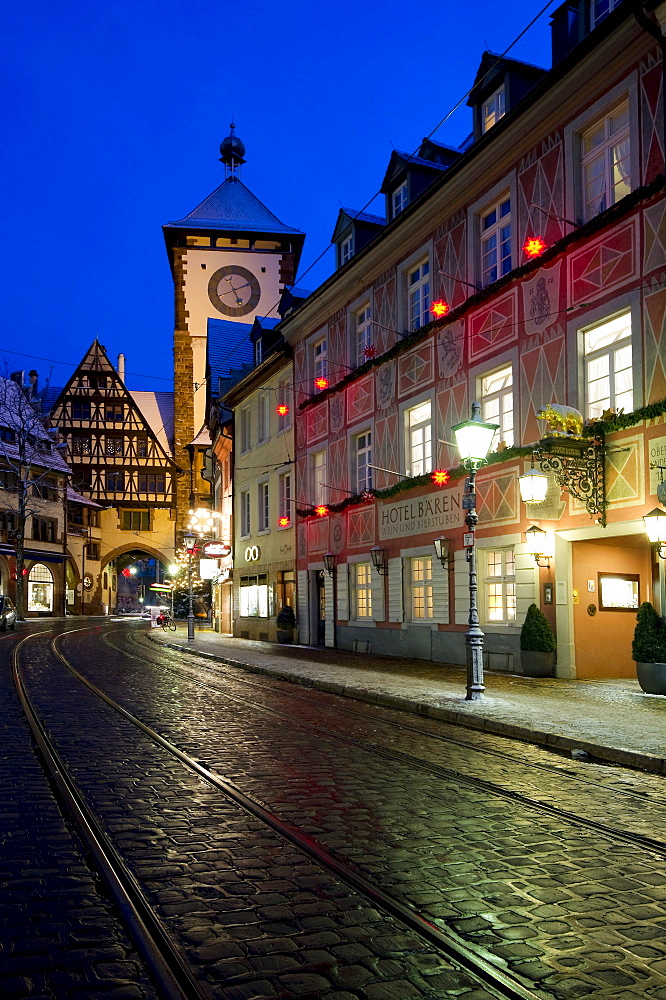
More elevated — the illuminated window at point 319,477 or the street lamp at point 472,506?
the illuminated window at point 319,477

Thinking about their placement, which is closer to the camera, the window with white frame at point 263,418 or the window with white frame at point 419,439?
the window with white frame at point 419,439

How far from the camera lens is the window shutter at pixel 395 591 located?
22.9 metres

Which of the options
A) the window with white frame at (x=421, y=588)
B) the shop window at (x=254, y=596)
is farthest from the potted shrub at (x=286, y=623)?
the window with white frame at (x=421, y=588)

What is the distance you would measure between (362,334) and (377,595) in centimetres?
751

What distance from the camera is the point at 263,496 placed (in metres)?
34.6

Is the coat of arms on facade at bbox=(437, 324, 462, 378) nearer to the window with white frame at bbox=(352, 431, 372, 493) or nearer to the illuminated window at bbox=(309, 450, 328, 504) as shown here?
the window with white frame at bbox=(352, 431, 372, 493)

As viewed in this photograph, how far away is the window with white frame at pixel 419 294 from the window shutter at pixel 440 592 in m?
5.88

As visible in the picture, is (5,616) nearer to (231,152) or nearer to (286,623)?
(286,623)

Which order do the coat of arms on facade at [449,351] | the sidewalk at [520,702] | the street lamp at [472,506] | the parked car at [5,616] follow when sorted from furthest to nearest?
the parked car at [5,616], the coat of arms on facade at [449,351], the street lamp at [472,506], the sidewalk at [520,702]

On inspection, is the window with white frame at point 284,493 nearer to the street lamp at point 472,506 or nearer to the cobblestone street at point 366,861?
the street lamp at point 472,506

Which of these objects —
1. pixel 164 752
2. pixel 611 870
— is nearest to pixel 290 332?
pixel 164 752

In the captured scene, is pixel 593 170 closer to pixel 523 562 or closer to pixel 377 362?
pixel 523 562

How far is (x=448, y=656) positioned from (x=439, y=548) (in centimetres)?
241

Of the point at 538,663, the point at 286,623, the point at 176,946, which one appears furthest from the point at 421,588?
the point at 176,946
